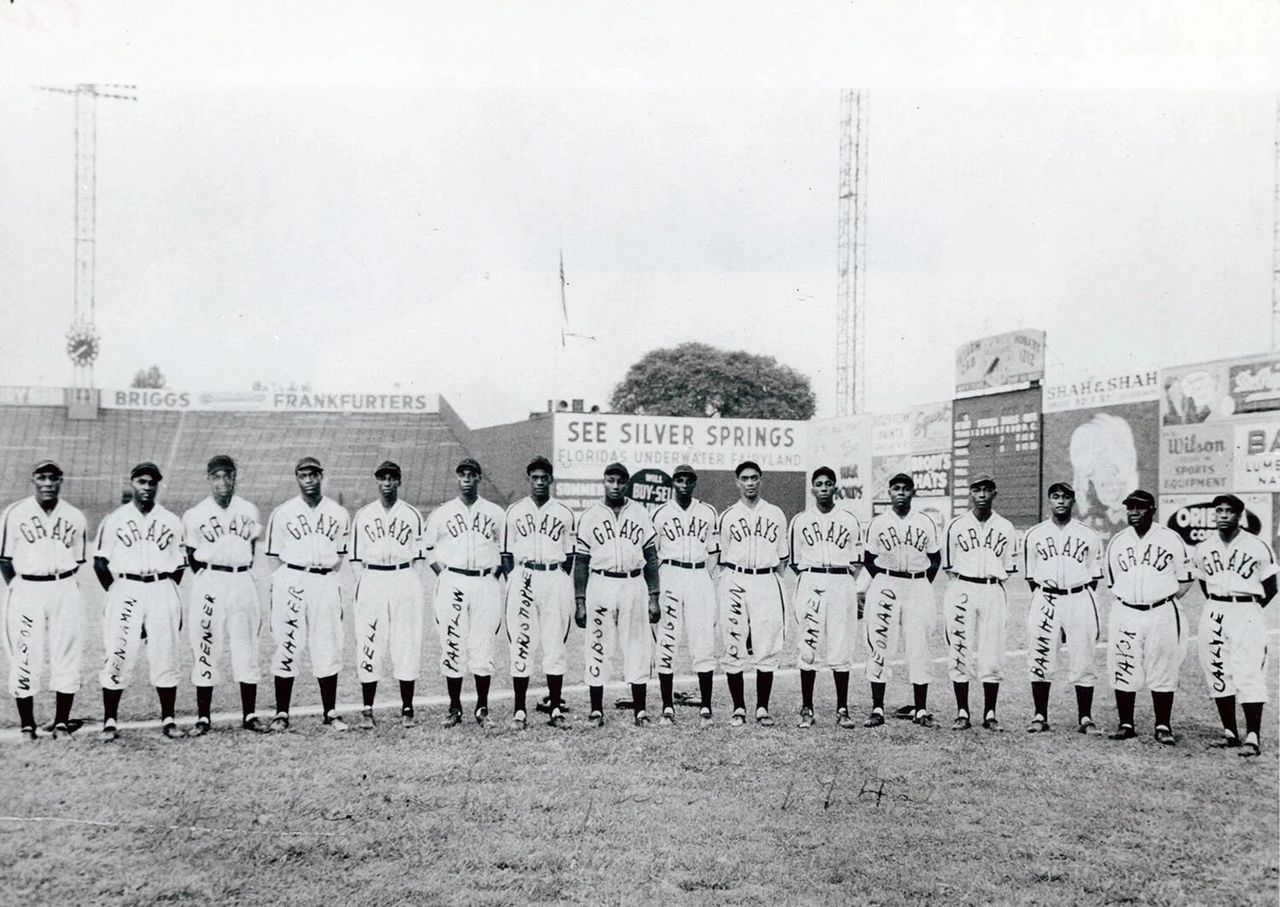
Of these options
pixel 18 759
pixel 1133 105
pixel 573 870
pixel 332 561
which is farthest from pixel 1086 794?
pixel 18 759

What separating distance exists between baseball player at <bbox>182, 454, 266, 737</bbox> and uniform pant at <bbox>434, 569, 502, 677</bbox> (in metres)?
1.09

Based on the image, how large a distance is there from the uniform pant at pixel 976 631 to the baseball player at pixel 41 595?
5.08 metres

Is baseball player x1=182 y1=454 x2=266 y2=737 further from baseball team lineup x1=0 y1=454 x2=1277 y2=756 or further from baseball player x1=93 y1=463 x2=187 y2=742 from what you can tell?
baseball player x1=93 y1=463 x2=187 y2=742

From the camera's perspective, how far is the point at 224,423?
17.3 feet

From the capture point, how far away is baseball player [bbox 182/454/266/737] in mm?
5246

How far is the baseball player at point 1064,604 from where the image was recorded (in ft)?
18.1

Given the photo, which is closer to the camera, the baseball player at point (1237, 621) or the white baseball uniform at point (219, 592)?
the baseball player at point (1237, 621)

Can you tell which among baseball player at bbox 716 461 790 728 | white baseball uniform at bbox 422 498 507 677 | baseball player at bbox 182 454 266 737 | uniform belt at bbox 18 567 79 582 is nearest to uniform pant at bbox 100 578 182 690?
baseball player at bbox 182 454 266 737

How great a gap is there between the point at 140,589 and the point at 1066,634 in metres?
5.45

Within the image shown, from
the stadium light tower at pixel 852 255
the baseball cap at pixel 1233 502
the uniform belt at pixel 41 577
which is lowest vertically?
the uniform belt at pixel 41 577

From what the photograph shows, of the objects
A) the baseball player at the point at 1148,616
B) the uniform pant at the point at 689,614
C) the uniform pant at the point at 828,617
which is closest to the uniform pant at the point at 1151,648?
the baseball player at the point at 1148,616

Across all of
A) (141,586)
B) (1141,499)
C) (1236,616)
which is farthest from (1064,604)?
(141,586)

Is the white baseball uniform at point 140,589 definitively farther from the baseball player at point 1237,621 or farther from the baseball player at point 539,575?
the baseball player at point 1237,621

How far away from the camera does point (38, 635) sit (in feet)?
16.6
